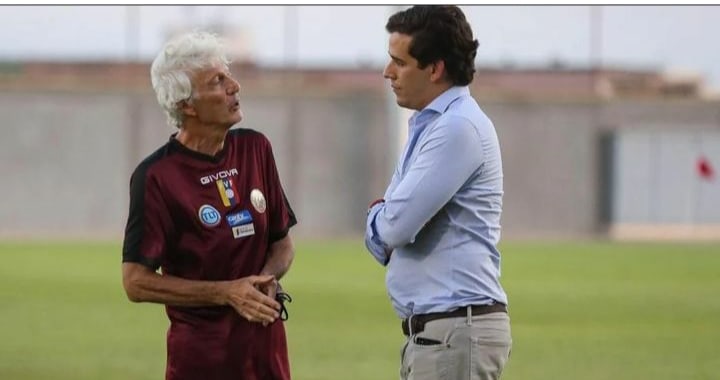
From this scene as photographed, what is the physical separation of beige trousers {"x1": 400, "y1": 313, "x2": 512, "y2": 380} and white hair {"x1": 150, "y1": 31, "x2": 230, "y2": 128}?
1.18m

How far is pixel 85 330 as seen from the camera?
15.7 metres

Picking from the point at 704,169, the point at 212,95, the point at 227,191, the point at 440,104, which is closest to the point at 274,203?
the point at 227,191

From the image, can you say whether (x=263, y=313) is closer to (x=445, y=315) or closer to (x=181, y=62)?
(x=445, y=315)

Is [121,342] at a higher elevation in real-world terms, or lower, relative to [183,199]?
lower

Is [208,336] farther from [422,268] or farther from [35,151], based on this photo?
[35,151]

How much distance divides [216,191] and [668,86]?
A: 4576 centimetres

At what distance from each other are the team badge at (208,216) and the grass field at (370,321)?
6.69 meters

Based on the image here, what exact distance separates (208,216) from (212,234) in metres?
0.07

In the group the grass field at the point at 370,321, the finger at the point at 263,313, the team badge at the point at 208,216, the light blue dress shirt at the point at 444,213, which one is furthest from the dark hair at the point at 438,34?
the grass field at the point at 370,321

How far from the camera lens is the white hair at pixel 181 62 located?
537 cm

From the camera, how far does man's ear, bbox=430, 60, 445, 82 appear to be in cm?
524

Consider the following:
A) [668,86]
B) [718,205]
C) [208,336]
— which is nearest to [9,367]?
[208,336]

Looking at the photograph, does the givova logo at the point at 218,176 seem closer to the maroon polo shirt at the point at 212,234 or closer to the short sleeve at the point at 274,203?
the maroon polo shirt at the point at 212,234

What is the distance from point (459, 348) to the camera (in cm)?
522
